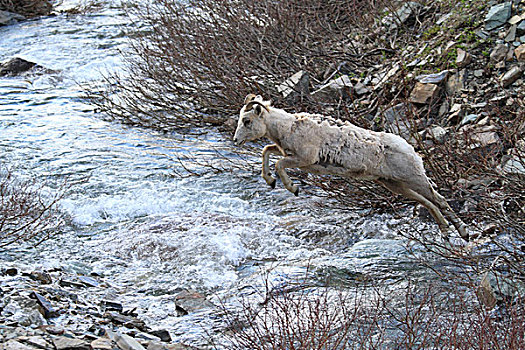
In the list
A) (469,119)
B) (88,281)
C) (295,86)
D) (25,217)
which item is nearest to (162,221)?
(25,217)

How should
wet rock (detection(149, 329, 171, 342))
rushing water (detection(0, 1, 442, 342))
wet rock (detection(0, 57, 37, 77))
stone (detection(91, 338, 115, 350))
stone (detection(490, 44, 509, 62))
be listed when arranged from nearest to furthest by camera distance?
stone (detection(91, 338, 115, 350))
wet rock (detection(149, 329, 171, 342))
rushing water (detection(0, 1, 442, 342))
stone (detection(490, 44, 509, 62))
wet rock (detection(0, 57, 37, 77))

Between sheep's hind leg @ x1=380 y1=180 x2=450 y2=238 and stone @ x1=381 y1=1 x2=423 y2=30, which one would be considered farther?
stone @ x1=381 y1=1 x2=423 y2=30

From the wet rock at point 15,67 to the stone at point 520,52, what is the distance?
1369 cm

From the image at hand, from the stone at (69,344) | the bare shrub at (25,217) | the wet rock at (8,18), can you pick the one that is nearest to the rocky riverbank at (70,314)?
the stone at (69,344)

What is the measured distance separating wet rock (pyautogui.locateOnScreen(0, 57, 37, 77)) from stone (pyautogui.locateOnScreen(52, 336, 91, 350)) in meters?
14.8

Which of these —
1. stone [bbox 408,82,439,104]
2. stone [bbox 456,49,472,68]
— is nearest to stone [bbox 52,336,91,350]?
stone [bbox 408,82,439,104]

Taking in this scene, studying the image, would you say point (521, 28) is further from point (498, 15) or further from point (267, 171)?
point (267, 171)

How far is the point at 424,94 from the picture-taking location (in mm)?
11953

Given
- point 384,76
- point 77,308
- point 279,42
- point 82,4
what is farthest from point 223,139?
point 82,4

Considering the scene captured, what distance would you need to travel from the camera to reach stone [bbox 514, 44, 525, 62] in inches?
451

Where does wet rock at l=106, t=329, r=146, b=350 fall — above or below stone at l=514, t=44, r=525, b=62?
below

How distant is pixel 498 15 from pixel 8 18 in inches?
718

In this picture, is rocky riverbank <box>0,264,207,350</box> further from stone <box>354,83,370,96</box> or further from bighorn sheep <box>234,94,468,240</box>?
stone <box>354,83,370,96</box>

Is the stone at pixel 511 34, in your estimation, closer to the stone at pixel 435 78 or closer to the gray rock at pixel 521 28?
the gray rock at pixel 521 28
